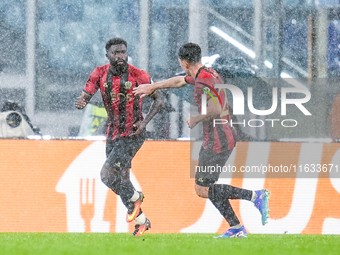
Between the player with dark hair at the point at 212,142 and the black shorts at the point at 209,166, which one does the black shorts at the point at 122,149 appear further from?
the black shorts at the point at 209,166

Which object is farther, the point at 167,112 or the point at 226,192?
the point at 167,112

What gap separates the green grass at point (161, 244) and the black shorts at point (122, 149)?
0.59 m

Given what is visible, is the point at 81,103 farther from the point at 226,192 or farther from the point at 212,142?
the point at 226,192

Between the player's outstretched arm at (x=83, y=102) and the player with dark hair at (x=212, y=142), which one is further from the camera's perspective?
the player's outstretched arm at (x=83, y=102)

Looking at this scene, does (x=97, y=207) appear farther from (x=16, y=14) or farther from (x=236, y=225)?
(x=16, y=14)

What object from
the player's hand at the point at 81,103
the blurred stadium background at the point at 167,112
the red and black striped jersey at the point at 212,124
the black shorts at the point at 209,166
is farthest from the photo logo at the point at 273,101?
the player's hand at the point at 81,103

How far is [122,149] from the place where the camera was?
5.32 metres

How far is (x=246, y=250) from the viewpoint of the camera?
447 cm

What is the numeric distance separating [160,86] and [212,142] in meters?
0.63

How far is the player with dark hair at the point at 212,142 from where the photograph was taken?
17.2ft

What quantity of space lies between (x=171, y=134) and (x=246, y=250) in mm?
1364

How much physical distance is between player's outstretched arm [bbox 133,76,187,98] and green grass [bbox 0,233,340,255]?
46.4 inches

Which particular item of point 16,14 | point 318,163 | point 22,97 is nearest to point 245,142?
point 318,163

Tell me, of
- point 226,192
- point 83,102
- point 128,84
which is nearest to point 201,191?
point 226,192
